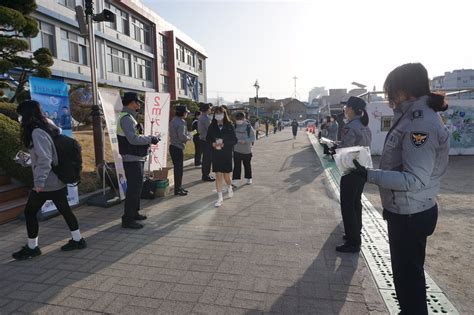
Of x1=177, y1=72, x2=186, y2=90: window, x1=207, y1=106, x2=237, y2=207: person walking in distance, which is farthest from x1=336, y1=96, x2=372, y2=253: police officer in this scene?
x1=177, y1=72, x2=186, y2=90: window

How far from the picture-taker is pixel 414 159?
206 cm

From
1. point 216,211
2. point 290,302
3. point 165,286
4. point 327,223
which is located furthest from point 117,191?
point 290,302

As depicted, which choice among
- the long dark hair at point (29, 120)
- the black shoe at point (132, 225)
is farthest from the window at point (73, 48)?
the long dark hair at point (29, 120)

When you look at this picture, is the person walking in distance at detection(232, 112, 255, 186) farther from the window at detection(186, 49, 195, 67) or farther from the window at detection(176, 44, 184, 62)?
the window at detection(186, 49, 195, 67)

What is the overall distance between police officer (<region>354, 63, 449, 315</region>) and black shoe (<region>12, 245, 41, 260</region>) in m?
3.91

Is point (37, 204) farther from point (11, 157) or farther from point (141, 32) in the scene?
point (141, 32)

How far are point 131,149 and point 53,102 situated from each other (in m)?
1.92

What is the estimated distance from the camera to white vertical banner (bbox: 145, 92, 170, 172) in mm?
7348

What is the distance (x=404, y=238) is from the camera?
227 cm

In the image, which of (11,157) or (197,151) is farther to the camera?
(197,151)

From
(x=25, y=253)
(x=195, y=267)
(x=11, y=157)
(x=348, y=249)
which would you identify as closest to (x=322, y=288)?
(x=348, y=249)

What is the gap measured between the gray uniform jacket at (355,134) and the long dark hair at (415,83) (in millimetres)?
1932

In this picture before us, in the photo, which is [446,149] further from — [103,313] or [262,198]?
[262,198]

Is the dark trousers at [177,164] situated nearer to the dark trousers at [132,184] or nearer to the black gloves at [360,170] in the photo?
the dark trousers at [132,184]
